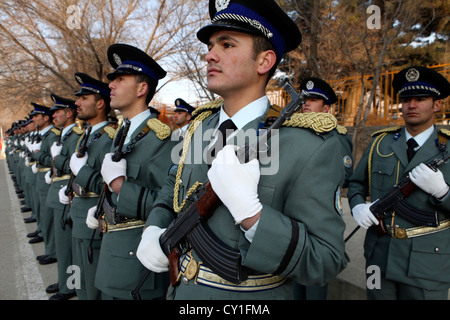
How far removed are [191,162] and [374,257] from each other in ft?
6.43

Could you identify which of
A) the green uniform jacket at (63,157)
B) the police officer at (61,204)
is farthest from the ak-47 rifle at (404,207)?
the green uniform jacket at (63,157)

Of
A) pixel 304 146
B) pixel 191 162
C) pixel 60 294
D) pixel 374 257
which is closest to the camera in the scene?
pixel 304 146

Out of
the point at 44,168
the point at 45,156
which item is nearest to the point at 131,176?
the point at 45,156

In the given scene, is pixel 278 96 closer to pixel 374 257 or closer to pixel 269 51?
pixel 374 257

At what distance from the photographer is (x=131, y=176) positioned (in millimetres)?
2498

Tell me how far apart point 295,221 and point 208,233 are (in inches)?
15.3

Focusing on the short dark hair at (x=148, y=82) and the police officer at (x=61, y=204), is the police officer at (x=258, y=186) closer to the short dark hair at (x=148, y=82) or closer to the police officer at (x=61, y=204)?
the short dark hair at (x=148, y=82)

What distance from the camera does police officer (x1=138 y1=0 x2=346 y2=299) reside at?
48.0 inches

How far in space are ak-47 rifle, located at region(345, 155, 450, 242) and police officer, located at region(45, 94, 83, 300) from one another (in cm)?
340

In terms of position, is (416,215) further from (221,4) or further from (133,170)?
(133,170)

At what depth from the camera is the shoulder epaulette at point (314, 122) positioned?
1.33 meters

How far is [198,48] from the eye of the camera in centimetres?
988

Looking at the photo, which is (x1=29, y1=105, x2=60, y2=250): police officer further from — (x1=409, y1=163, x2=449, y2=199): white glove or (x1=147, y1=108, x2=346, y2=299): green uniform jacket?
(x1=409, y1=163, x2=449, y2=199): white glove
